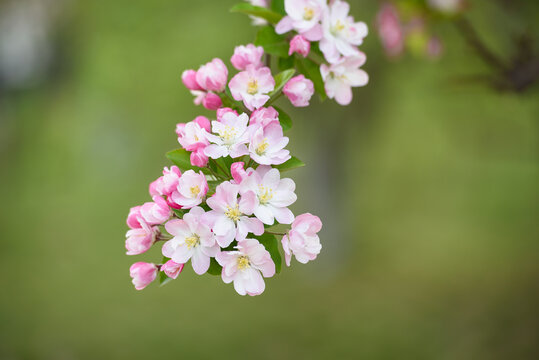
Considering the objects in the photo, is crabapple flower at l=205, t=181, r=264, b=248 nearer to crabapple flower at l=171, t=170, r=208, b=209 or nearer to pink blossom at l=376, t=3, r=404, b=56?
crabapple flower at l=171, t=170, r=208, b=209

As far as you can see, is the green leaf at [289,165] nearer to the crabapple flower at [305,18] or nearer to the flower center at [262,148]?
the flower center at [262,148]

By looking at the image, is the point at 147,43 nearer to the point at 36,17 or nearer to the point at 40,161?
the point at 36,17

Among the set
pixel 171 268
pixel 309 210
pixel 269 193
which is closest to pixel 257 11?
pixel 269 193

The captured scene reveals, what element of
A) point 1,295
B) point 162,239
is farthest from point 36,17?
point 162,239

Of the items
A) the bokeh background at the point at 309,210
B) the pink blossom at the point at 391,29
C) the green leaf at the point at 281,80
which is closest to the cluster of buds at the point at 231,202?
the green leaf at the point at 281,80

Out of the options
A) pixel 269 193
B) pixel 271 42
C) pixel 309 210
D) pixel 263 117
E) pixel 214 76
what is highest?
pixel 309 210

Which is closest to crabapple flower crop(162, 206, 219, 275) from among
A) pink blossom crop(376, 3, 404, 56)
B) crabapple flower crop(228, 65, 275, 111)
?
crabapple flower crop(228, 65, 275, 111)

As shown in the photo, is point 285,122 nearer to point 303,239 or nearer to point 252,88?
point 252,88
